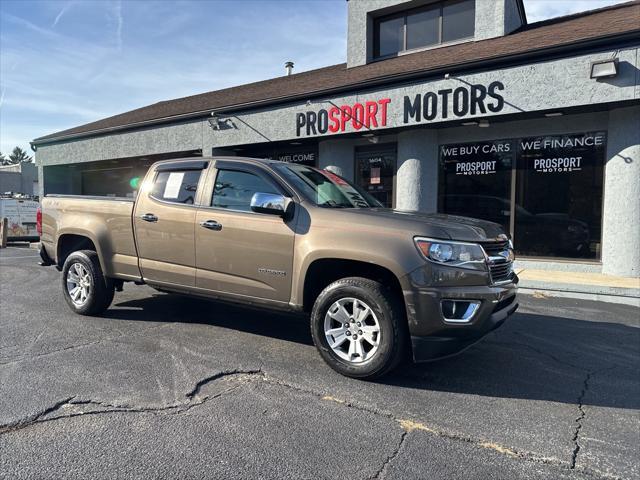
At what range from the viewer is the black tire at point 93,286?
5758 mm

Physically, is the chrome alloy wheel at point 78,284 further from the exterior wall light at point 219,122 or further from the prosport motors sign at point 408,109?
the exterior wall light at point 219,122

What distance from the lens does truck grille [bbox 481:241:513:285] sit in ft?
13.2

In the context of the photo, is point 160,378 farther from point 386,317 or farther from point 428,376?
point 428,376

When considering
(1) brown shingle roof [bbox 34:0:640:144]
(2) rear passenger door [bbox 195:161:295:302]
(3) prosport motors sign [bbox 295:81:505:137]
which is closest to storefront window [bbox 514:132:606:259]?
(3) prosport motors sign [bbox 295:81:505:137]

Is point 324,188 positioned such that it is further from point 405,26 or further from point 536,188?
point 405,26

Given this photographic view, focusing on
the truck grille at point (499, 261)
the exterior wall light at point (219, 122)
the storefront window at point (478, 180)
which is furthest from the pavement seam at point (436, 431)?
the exterior wall light at point (219, 122)

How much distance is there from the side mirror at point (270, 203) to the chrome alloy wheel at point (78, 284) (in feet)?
9.00

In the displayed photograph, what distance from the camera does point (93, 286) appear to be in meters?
5.76

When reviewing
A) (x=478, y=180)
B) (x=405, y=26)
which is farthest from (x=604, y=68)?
(x=405, y=26)

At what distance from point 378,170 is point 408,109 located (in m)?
2.10

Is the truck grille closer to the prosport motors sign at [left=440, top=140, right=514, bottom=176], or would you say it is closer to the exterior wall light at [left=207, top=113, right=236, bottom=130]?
the prosport motors sign at [left=440, top=140, right=514, bottom=176]

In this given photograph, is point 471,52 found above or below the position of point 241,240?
above

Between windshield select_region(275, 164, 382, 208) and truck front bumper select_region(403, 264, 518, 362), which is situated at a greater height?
windshield select_region(275, 164, 382, 208)

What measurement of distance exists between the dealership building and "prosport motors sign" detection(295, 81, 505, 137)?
25 mm
